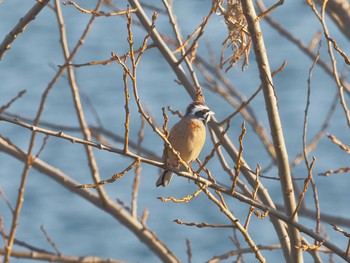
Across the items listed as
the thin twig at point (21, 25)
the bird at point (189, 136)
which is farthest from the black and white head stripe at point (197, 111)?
the thin twig at point (21, 25)

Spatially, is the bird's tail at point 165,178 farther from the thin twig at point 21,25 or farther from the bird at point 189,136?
the thin twig at point 21,25

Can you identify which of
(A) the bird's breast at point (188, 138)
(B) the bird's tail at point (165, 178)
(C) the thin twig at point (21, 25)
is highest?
(A) the bird's breast at point (188, 138)

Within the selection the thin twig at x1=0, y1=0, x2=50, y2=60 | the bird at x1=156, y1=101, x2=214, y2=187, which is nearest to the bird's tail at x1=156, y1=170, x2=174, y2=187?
the bird at x1=156, y1=101, x2=214, y2=187

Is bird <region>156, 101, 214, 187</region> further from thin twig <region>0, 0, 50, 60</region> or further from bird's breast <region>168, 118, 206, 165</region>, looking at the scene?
thin twig <region>0, 0, 50, 60</region>

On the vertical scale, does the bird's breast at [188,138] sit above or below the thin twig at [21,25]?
above

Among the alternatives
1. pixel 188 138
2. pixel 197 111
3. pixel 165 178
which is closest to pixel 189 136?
pixel 188 138

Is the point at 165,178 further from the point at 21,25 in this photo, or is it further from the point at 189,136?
the point at 21,25

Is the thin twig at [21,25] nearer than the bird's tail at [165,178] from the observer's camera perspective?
Yes

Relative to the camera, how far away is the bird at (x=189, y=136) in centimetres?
450

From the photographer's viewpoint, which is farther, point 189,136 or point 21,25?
point 189,136

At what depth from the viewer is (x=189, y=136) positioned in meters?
4.55

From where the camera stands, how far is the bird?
450 cm

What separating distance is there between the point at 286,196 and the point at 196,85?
0.93 meters

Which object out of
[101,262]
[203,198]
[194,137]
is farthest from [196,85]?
[203,198]
